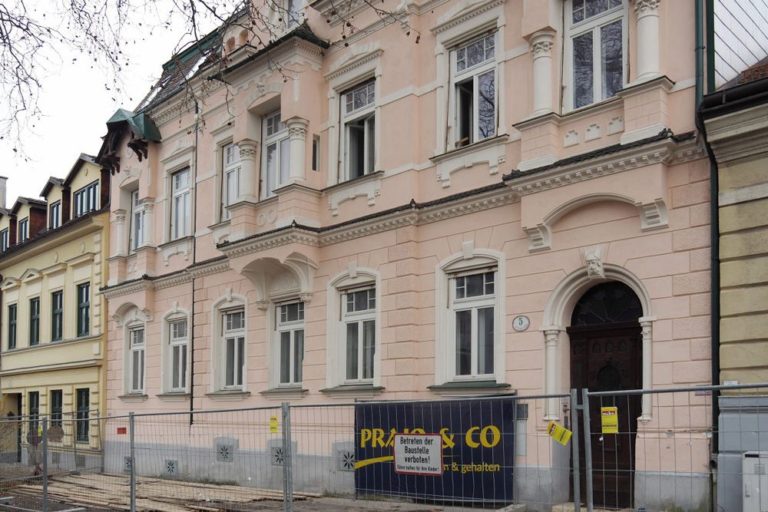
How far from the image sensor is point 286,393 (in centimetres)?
1625

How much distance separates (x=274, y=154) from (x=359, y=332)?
4.36 m

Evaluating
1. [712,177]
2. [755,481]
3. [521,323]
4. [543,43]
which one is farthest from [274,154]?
[755,481]

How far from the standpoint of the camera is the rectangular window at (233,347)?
18.2m

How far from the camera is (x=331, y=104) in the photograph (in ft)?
52.9

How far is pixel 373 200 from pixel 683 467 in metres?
6.96

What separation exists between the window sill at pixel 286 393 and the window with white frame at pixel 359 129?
12.9 ft

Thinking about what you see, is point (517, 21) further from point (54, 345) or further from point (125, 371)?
point (54, 345)

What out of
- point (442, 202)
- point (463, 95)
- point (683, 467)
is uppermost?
point (463, 95)

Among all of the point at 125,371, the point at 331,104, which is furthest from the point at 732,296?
the point at 125,371

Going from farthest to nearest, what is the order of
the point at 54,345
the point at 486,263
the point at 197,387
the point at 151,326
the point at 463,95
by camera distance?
the point at 54,345 → the point at 151,326 → the point at 197,387 → the point at 463,95 → the point at 486,263

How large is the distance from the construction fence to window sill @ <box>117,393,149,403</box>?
6.50 meters

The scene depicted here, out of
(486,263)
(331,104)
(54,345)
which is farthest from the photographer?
(54,345)

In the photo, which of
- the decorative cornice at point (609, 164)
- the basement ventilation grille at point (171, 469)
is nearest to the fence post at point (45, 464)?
the basement ventilation grille at point (171, 469)

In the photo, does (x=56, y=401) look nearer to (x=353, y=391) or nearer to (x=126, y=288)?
(x=126, y=288)
